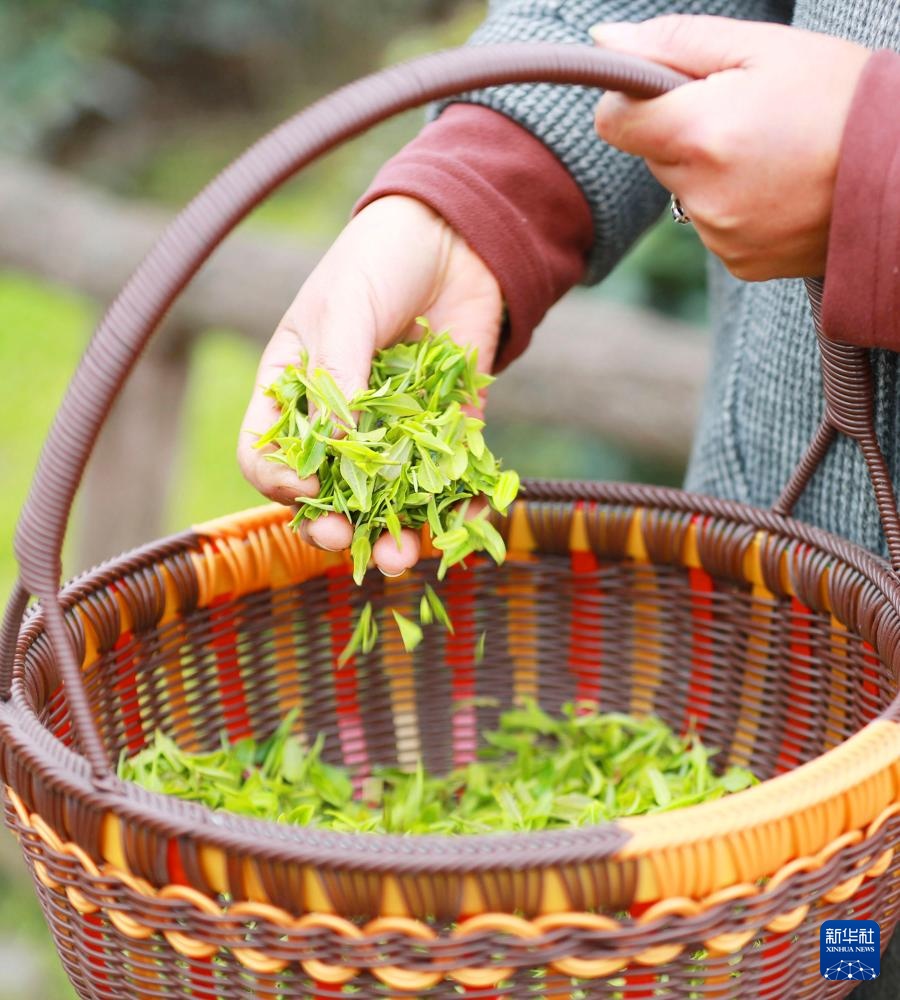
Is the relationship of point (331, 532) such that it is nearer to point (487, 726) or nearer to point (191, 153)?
point (487, 726)

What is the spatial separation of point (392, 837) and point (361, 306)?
15.6 inches

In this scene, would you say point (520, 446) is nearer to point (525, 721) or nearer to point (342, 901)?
point (525, 721)

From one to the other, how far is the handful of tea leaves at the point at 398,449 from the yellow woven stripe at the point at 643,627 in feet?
0.44

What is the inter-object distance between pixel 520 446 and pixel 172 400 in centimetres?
70

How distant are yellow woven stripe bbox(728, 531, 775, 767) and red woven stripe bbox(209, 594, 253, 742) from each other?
1.30 feet

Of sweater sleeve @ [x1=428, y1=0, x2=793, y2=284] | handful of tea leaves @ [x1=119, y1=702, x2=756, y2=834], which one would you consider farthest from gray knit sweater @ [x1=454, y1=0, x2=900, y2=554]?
handful of tea leaves @ [x1=119, y1=702, x2=756, y2=834]

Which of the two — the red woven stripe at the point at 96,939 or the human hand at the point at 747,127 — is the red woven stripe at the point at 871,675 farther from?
the red woven stripe at the point at 96,939

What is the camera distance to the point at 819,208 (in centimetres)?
73

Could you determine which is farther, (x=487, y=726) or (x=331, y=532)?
(x=487, y=726)

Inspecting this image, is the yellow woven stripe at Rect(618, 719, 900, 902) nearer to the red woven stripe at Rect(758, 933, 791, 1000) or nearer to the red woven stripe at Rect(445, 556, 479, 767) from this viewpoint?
the red woven stripe at Rect(758, 933, 791, 1000)

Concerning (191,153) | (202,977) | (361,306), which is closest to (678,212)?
(361,306)

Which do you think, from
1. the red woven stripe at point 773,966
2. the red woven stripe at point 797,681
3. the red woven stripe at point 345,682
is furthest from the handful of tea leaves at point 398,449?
the red woven stripe at point 773,966

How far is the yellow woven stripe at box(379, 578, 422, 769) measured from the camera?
1051 mm

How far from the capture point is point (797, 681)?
0.94 m
